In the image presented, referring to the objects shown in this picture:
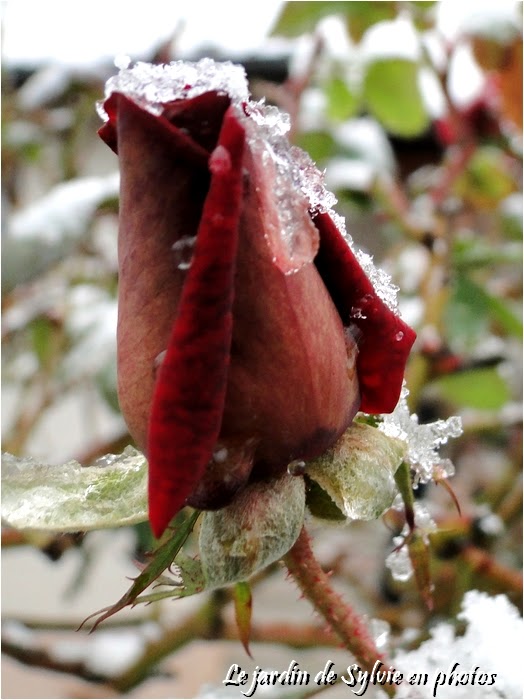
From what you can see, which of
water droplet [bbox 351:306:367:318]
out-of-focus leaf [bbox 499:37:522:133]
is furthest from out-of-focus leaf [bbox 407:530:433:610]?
out-of-focus leaf [bbox 499:37:522:133]

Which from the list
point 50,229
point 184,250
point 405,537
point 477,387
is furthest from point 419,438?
point 477,387

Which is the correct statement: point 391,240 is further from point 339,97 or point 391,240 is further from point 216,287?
point 216,287

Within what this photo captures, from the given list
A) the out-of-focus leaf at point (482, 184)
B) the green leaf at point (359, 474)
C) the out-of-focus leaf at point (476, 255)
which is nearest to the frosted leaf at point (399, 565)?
the green leaf at point (359, 474)

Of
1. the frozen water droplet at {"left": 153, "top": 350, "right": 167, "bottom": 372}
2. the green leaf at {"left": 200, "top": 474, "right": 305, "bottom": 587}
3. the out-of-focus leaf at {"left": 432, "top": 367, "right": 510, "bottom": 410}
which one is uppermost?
the frozen water droplet at {"left": 153, "top": 350, "right": 167, "bottom": 372}

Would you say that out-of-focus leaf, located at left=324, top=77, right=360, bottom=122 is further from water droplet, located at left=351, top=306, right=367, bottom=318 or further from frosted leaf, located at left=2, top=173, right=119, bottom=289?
water droplet, located at left=351, top=306, right=367, bottom=318

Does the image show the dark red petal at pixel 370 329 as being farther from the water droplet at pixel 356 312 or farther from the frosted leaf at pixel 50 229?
the frosted leaf at pixel 50 229

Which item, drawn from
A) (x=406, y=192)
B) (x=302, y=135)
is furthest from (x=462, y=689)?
(x=406, y=192)

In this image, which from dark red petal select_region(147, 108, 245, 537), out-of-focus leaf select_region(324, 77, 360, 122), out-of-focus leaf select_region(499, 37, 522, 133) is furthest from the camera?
out-of-focus leaf select_region(324, 77, 360, 122)
